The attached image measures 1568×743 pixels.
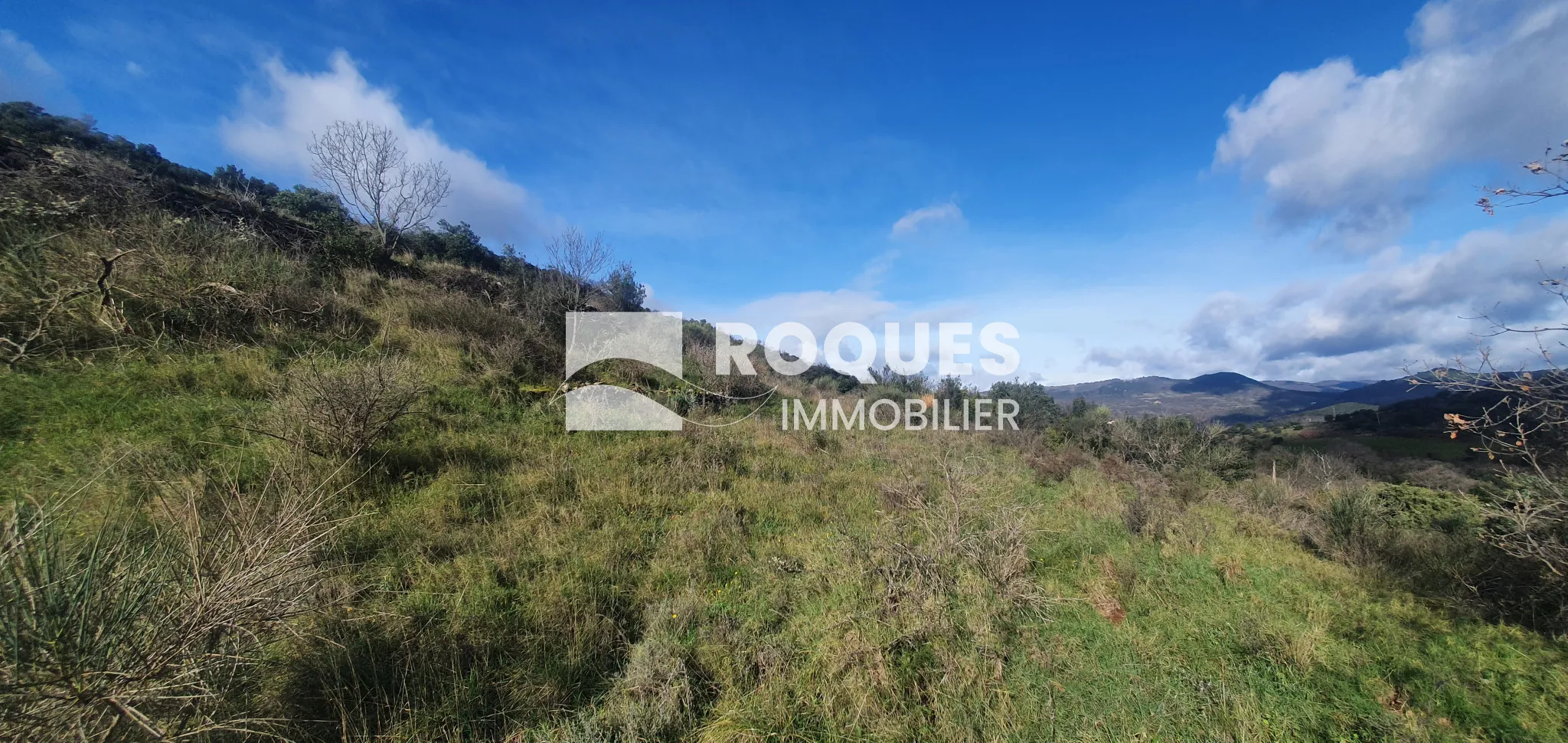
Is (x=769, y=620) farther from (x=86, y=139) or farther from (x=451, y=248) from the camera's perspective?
(x=86, y=139)

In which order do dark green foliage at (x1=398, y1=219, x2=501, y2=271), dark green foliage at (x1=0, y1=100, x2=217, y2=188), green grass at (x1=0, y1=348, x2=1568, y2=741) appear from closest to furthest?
green grass at (x1=0, y1=348, x2=1568, y2=741)
dark green foliage at (x1=0, y1=100, x2=217, y2=188)
dark green foliage at (x1=398, y1=219, x2=501, y2=271)

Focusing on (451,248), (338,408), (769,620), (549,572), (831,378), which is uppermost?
(451,248)

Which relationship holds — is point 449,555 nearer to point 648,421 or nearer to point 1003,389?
point 648,421

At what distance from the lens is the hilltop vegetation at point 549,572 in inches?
77.9

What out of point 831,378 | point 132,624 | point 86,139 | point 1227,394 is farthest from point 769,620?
point 1227,394


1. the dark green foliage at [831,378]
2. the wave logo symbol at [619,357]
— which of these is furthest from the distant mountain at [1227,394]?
the wave logo symbol at [619,357]

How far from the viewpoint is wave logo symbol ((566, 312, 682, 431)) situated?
8914mm

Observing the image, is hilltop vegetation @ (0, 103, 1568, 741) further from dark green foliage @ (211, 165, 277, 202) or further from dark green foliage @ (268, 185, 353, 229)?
dark green foliage @ (211, 165, 277, 202)

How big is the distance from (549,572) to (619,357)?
891 cm

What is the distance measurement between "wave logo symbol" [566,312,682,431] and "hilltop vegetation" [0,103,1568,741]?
0.81 meters

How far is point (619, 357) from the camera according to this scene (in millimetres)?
12570

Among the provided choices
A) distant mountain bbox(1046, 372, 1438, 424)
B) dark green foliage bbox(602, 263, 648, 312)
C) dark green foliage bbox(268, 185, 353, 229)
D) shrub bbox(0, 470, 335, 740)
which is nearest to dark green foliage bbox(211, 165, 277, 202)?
dark green foliage bbox(268, 185, 353, 229)

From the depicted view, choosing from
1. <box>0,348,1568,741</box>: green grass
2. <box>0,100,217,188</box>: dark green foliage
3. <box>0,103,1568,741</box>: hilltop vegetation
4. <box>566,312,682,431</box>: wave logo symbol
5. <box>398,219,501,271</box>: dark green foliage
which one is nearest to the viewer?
<box>0,103,1568,741</box>: hilltop vegetation

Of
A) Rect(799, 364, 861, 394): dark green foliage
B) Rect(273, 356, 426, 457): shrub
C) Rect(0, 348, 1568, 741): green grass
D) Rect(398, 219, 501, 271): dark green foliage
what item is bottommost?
Rect(0, 348, 1568, 741): green grass
